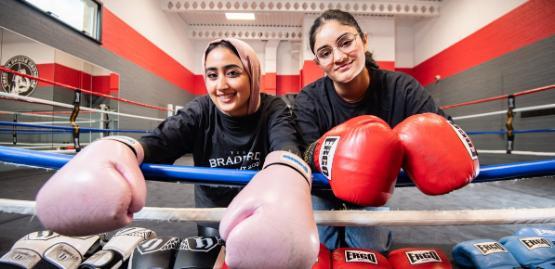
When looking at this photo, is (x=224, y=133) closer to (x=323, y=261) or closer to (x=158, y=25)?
(x=323, y=261)

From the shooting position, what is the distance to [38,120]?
3721mm

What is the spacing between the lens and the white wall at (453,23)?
4.32 metres

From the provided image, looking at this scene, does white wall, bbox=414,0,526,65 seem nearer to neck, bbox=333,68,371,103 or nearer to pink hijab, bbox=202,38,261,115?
neck, bbox=333,68,371,103

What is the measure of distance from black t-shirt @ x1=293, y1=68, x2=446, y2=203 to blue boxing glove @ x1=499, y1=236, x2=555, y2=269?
0.56 metres

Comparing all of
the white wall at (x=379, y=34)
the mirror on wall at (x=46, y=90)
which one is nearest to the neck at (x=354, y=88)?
the mirror on wall at (x=46, y=90)

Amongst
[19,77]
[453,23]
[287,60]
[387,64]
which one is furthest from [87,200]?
[287,60]

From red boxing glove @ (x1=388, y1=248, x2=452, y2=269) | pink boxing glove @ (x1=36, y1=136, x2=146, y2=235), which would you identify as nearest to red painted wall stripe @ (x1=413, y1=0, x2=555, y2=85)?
red boxing glove @ (x1=388, y1=248, x2=452, y2=269)

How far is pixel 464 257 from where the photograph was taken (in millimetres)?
1038

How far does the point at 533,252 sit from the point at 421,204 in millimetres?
1033

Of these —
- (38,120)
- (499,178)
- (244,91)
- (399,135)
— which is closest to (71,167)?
(244,91)

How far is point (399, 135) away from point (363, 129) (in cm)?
10

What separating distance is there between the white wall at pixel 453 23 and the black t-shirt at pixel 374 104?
13.9 feet

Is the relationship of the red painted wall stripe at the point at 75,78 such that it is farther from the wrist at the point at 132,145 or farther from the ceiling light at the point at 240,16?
the wrist at the point at 132,145

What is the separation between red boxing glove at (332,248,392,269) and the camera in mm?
788
